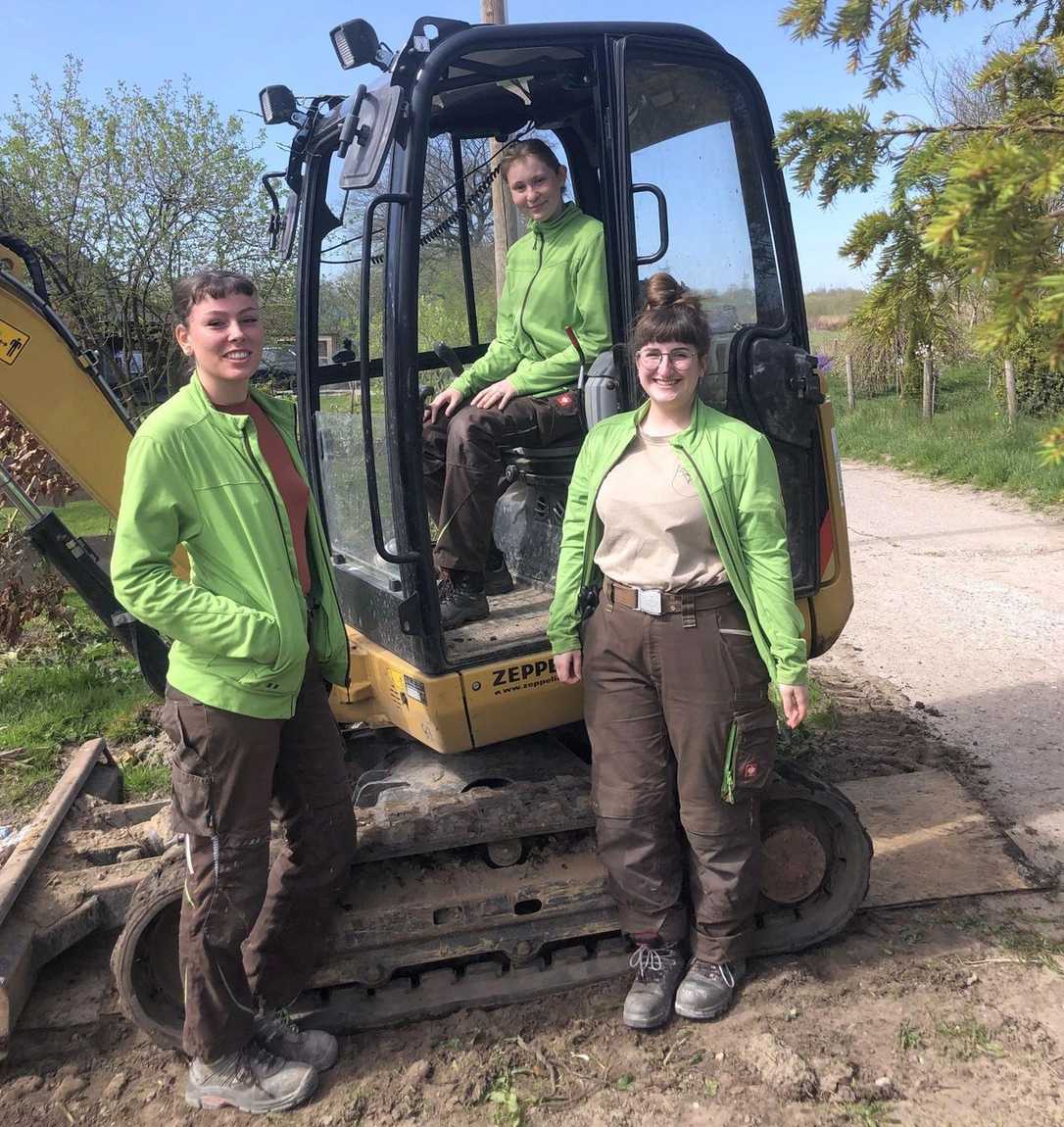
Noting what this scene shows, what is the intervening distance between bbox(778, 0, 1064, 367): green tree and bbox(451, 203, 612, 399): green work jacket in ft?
3.23

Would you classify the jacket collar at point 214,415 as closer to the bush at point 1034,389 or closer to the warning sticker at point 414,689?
the warning sticker at point 414,689

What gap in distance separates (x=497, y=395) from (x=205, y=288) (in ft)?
3.44

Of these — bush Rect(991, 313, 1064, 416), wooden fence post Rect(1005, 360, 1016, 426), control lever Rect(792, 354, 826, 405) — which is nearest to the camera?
control lever Rect(792, 354, 826, 405)

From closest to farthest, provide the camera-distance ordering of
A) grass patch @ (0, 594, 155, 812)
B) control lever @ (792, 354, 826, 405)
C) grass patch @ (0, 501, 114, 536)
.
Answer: control lever @ (792, 354, 826, 405) → grass patch @ (0, 594, 155, 812) → grass patch @ (0, 501, 114, 536)

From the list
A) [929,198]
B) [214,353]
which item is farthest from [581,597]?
[929,198]

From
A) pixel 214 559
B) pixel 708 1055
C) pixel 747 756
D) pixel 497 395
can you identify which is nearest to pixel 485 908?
pixel 708 1055

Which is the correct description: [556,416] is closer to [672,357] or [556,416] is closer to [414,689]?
[672,357]

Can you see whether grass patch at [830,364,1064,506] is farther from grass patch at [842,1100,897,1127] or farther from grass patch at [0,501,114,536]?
grass patch at [0,501,114,536]

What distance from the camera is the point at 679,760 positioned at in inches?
117

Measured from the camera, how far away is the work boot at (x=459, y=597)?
3.30 m

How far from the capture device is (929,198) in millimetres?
1787

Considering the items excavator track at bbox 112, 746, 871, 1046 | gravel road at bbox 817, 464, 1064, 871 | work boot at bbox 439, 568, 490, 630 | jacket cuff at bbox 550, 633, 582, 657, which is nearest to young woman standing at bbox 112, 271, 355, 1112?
excavator track at bbox 112, 746, 871, 1046

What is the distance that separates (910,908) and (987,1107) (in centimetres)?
99

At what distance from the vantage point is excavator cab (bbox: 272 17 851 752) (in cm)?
293
